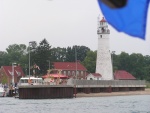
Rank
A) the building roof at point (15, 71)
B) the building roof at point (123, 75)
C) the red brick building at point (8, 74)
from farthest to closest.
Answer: the building roof at point (15, 71), the red brick building at point (8, 74), the building roof at point (123, 75)

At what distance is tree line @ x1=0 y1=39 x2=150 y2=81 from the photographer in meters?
104

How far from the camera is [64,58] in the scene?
16388cm

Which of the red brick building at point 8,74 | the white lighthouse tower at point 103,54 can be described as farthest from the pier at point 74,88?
the red brick building at point 8,74

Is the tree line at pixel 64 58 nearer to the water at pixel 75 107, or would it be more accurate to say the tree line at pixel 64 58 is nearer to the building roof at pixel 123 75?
the building roof at pixel 123 75

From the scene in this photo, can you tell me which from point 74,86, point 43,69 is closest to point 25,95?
point 74,86

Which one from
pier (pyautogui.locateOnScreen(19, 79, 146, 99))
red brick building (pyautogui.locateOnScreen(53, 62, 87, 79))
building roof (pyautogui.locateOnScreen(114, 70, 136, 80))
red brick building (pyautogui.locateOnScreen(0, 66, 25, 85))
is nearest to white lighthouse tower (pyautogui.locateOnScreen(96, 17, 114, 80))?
pier (pyautogui.locateOnScreen(19, 79, 146, 99))

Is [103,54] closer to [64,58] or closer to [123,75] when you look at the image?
[123,75]

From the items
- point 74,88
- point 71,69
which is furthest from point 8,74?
point 74,88

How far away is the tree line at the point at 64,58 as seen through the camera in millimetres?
104188

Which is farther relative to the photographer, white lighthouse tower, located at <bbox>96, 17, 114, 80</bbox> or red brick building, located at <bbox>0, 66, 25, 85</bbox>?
red brick building, located at <bbox>0, 66, 25, 85</bbox>

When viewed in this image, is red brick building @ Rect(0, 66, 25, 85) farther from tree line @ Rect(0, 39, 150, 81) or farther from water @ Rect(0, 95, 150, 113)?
water @ Rect(0, 95, 150, 113)

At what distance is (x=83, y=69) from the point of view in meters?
130

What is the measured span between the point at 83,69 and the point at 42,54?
726 inches

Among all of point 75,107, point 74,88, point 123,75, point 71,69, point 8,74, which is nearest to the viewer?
point 75,107
